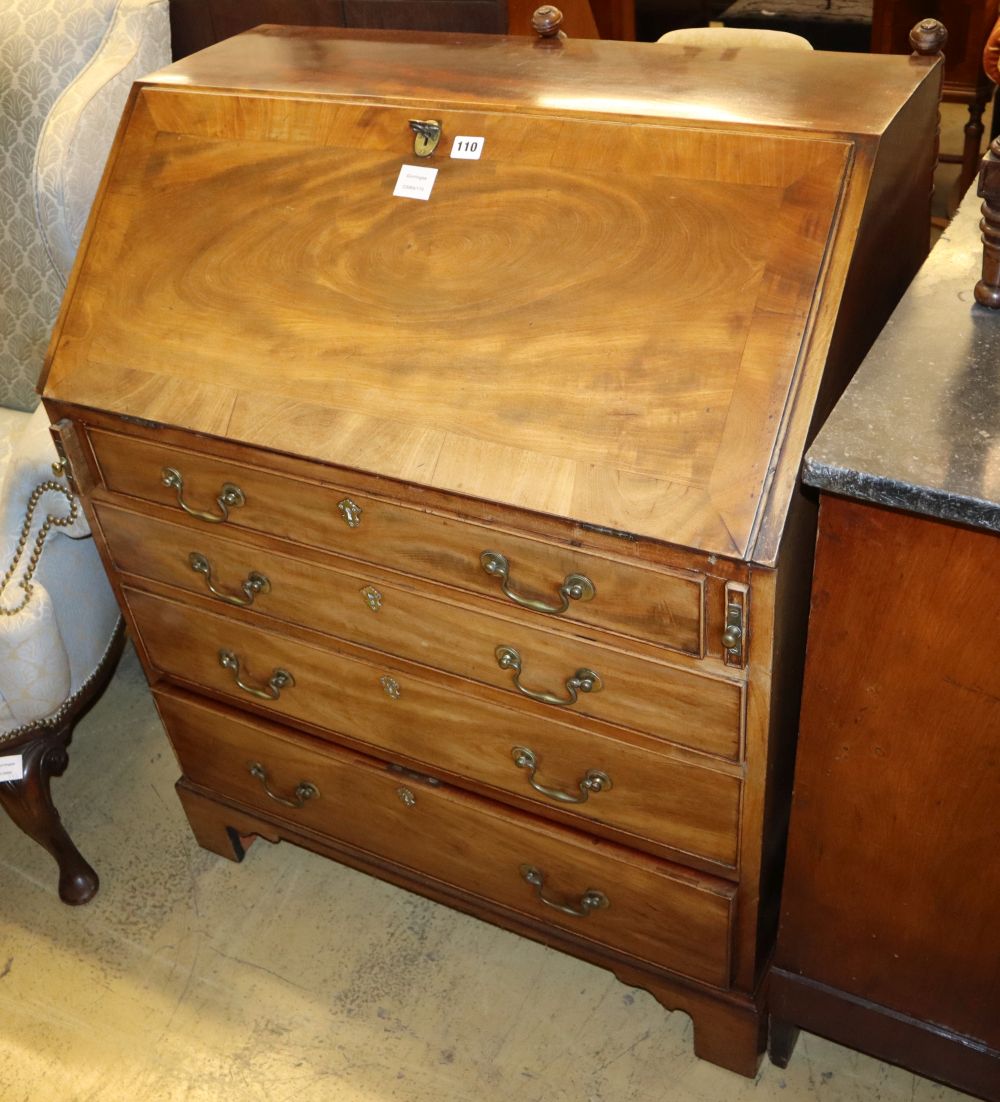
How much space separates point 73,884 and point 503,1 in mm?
1509

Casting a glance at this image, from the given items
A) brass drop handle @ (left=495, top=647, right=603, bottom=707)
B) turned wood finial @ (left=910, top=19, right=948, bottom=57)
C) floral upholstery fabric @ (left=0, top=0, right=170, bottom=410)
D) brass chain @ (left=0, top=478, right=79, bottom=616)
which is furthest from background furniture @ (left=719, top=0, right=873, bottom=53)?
brass drop handle @ (left=495, top=647, right=603, bottom=707)

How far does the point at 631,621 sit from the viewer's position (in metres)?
1.17

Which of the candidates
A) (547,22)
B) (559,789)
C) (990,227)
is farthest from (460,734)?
(547,22)

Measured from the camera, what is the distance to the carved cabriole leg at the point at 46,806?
171 cm

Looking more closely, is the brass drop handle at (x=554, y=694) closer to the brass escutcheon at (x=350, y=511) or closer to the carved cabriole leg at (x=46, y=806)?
the brass escutcheon at (x=350, y=511)

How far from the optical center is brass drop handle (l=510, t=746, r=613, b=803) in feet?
4.39

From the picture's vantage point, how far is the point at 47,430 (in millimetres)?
1640

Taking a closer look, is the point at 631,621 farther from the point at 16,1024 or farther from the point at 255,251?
the point at 16,1024

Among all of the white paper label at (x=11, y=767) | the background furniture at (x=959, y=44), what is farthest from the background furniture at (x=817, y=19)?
the white paper label at (x=11, y=767)

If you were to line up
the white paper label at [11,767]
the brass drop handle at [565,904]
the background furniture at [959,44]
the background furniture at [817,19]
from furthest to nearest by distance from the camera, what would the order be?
1. the background furniture at [817,19]
2. the background furniture at [959,44]
3. the white paper label at [11,767]
4. the brass drop handle at [565,904]

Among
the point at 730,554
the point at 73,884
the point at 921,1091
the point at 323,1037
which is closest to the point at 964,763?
the point at 730,554

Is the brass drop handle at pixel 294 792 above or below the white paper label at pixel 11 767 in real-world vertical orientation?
below

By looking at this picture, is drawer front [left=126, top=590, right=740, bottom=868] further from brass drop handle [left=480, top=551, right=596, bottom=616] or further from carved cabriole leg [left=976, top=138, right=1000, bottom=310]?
carved cabriole leg [left=976, top=138, right=1000, bottom=310]

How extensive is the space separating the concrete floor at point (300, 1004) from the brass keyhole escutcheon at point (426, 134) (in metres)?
1.13
